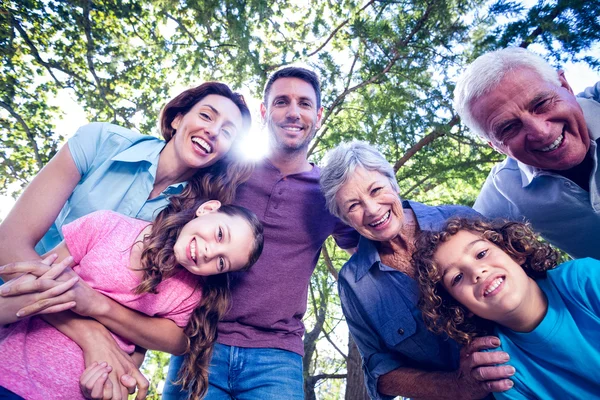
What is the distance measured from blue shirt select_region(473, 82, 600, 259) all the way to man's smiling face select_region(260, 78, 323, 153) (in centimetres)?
145

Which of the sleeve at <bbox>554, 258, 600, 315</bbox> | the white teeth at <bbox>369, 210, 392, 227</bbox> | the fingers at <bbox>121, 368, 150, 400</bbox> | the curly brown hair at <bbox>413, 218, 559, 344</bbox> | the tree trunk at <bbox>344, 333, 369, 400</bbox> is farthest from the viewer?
the tree trunk at <bbox>344, 333, 369, 400</bbox>

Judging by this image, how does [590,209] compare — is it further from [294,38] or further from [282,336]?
[294,38]

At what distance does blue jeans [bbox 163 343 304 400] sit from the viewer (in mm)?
2109

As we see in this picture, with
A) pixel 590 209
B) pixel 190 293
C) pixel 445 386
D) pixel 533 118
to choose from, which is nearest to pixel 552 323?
pixel 445 386

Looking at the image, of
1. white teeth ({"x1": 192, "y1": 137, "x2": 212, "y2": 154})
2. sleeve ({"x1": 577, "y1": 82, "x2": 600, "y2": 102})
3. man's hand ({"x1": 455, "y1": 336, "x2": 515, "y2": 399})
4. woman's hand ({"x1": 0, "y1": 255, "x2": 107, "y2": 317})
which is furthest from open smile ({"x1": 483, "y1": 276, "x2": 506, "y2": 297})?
woman's hand ({"x1": 0, "y1": 255, "x2": 107, "y2": 317})

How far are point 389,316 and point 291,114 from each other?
5.25ft

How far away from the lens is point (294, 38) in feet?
16.0

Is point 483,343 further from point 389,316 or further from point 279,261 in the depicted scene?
point 279,261

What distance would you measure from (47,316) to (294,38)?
14.3 feet

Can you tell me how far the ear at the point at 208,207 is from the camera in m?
2.09

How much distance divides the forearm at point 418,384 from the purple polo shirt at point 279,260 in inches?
22.9

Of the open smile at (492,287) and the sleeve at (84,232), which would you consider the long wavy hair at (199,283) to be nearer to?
the sleeve at (84,232)

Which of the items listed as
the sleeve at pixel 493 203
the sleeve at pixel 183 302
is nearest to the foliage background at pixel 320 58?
the sleeve at pixel 493 203

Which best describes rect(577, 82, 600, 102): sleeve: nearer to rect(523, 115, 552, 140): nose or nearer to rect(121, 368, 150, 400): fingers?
rect(523, 115, 552, 140): nose
